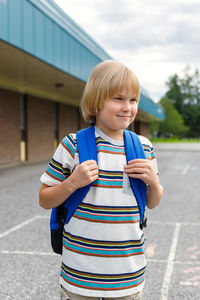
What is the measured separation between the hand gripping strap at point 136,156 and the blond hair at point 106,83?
0.21m

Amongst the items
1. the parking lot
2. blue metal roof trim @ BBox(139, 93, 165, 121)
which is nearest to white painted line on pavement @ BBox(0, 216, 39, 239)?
the parking lot

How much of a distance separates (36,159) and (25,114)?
9.20 ft

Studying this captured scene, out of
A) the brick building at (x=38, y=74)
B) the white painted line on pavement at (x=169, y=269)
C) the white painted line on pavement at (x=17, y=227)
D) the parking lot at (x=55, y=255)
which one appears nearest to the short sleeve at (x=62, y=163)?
the parking lot at (x=55, y=255)

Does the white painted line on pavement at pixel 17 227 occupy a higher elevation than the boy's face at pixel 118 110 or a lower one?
lower

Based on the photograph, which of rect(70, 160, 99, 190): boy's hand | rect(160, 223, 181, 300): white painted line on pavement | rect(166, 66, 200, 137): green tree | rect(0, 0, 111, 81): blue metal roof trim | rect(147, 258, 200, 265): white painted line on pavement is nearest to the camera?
rect(70, 160, 99, 190): boy's hand

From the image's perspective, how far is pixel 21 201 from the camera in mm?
8094

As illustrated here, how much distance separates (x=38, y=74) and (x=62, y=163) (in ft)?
44.7

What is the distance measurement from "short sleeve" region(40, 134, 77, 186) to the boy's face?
176 mm

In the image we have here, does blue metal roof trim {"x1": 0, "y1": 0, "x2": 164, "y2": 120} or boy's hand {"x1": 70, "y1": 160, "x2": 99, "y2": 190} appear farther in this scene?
blue metal roof trim {"x1": 0, "y1": 0, "x2": 164, "y2": 120}

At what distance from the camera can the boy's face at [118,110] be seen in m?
1.69

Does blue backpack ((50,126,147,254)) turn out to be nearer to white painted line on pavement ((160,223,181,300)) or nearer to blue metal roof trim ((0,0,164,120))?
white painted line on pavement ((160,223,181,300))

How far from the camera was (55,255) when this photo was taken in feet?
14.5

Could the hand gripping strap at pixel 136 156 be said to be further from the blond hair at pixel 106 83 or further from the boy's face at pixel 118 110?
the blond hair at pixel 106 83

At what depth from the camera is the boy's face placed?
169 cm
